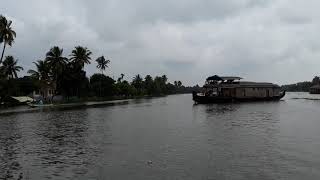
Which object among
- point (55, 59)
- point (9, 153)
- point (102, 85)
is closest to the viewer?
point (9, 153)

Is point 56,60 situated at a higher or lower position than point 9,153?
higher

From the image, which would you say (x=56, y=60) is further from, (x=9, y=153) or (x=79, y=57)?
(x=9, y=153)

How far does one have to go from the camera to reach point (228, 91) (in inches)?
3846

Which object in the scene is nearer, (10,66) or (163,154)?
(163,154)

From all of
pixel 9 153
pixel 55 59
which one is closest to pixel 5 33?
pixel 55 59

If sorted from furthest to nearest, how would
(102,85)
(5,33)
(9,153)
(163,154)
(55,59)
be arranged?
1. (102,85)
2. (55,59)
3. (5,33)
4. (9,153)
5. (163,154)

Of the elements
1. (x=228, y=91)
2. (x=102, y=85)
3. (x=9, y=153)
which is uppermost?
(x=102, y=85)

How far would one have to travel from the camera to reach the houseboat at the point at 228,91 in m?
94.5

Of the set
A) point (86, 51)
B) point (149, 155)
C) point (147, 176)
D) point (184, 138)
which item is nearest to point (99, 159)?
point (149, 155)

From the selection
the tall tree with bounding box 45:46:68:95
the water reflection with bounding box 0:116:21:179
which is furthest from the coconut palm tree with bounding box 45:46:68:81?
the water reflection with bounding box 0:116:21:179

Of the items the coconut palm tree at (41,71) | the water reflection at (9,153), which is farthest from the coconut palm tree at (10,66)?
the water reflection at (9,153)

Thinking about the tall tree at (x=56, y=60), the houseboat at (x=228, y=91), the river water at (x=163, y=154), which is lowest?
the river water at (x=163, y=154)

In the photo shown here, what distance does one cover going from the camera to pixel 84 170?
2019 cm

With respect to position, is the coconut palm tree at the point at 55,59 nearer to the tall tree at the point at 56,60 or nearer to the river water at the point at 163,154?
the tall tree at the point at 56,60
